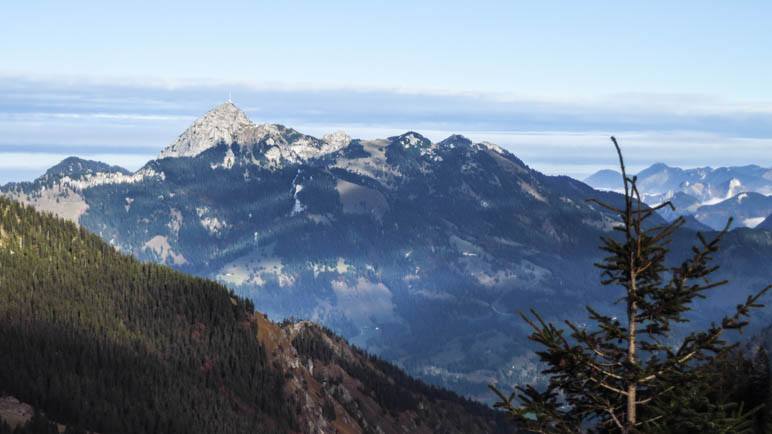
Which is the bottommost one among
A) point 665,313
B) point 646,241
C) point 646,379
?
point 646,379

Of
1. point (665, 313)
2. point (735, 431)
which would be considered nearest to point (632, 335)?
point (665, 313)

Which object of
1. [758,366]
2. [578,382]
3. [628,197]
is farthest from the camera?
[758,366]

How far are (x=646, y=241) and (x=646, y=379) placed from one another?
522 centimetres

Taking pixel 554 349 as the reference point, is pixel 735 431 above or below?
below

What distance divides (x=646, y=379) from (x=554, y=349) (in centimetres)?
370

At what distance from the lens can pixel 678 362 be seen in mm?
35031

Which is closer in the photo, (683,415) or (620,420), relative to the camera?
(683,415)

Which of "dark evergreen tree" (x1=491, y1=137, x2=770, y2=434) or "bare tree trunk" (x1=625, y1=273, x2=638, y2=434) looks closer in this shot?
"dark evergreen tree" (x1=491, y1=137, x2=770, y2=434)

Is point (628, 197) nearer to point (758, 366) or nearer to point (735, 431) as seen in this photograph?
point (735, 431)

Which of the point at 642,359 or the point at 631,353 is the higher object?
the point at 642,359

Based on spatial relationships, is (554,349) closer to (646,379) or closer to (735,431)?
(646,379)

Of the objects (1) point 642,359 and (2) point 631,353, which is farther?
(2) point 631,353

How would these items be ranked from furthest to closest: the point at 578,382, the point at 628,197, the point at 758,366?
the point at 758,366, the point at 578,382, the point at 628,197

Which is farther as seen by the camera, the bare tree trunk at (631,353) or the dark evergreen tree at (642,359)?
the bare tree trunk at (631,353)
